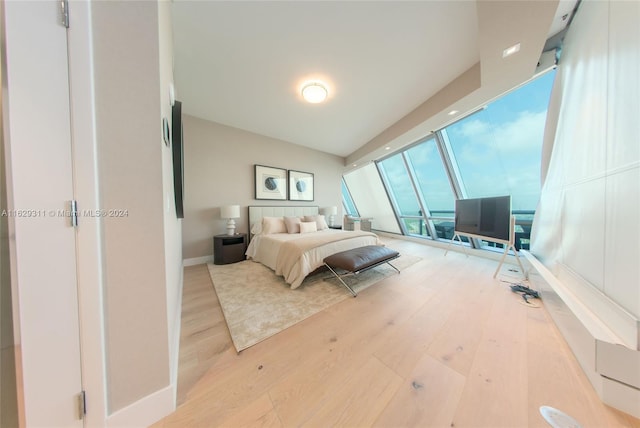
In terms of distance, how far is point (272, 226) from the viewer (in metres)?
3.52

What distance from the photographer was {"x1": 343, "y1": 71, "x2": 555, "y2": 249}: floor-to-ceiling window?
8.99 ft

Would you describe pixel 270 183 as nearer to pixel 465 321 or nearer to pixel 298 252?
pixel 298 252

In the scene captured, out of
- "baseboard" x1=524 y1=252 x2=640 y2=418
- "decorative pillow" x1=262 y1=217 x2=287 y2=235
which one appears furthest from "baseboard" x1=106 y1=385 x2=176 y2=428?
"decorative pillow" x1=262 y1=217 x2=287 y2=235

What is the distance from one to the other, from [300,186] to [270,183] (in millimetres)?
781

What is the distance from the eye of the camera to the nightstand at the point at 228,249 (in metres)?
3.20

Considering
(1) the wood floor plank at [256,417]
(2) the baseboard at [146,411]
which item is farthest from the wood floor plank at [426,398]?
(2) the baseboard at [146,411]

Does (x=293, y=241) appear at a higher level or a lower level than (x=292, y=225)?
lower

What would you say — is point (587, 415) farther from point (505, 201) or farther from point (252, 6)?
point (252, 6)

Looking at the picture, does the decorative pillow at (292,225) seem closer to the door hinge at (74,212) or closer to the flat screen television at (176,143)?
the flat screen television at (176,143)

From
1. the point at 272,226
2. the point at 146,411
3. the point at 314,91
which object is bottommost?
the point at 146,411

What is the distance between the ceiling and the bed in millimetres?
1972

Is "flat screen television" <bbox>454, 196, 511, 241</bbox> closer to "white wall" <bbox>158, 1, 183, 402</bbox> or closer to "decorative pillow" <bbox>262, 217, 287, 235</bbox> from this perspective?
"decorative pillow" <bbox>262, 217, 287, 235</bbox>

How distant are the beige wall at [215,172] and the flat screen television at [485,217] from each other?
12.0 feet

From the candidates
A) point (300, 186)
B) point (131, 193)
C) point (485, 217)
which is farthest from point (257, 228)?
point (485, 217)
